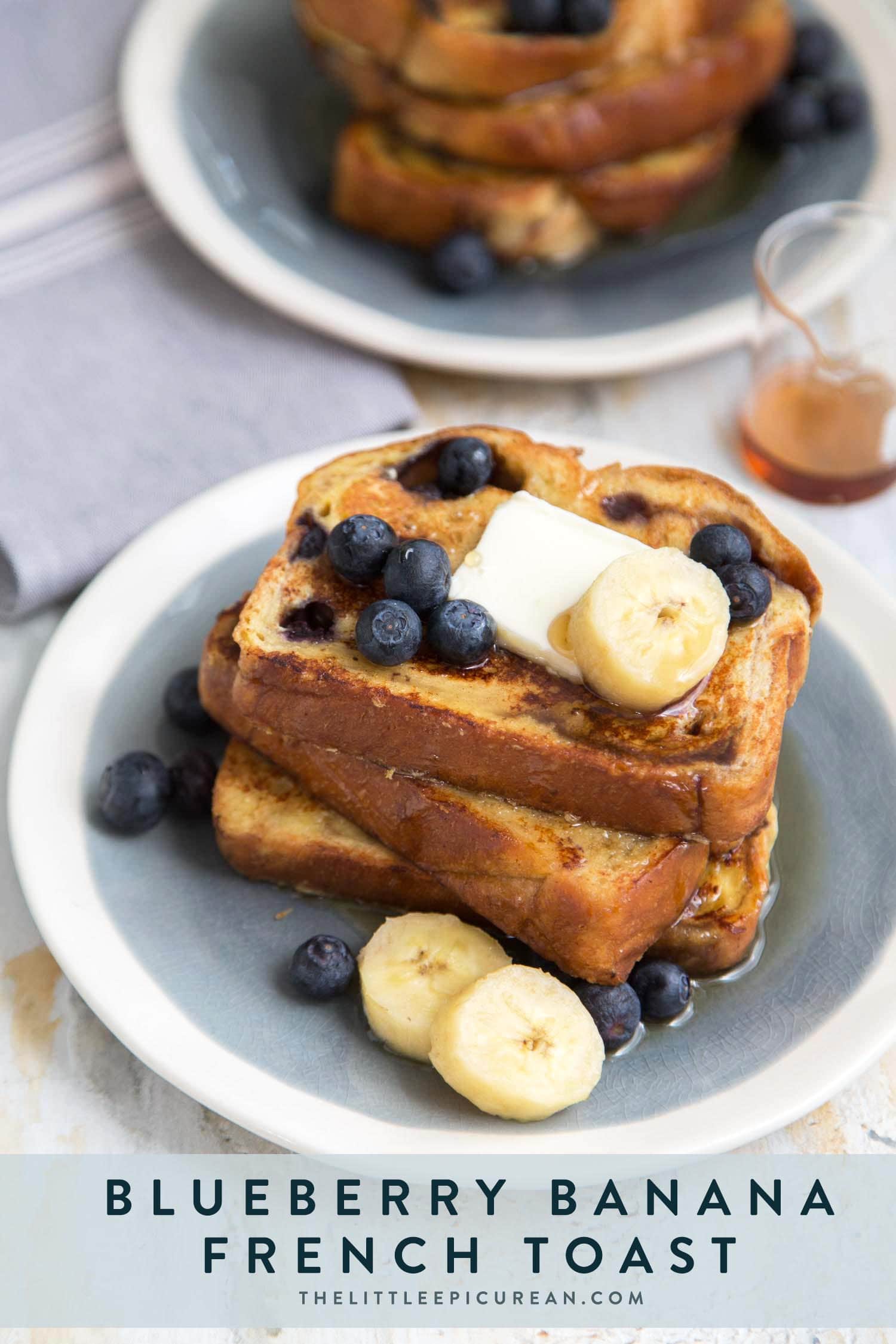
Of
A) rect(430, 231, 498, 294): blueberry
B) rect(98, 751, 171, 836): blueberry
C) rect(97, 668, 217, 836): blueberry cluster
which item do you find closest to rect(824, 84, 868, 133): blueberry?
rect(430, 231, 498, 294): blueberry

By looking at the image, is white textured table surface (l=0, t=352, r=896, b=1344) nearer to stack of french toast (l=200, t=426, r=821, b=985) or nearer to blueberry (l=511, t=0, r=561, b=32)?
stack of french toast (l=200, t=426, r=821, b=985)

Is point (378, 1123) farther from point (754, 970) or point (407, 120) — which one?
point (407, 120)

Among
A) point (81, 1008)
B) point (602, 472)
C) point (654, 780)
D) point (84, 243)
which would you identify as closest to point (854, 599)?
point (602, 472)

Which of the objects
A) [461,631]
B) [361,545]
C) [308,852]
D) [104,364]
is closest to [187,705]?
[308,852]

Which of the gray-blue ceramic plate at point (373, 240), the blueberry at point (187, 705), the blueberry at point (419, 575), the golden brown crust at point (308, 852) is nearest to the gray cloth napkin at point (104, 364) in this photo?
the gray-blue ceramic plate at point (373, 240)

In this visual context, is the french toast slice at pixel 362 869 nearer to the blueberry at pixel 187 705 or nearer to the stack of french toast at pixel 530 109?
the blueberry at pixel 187 705
